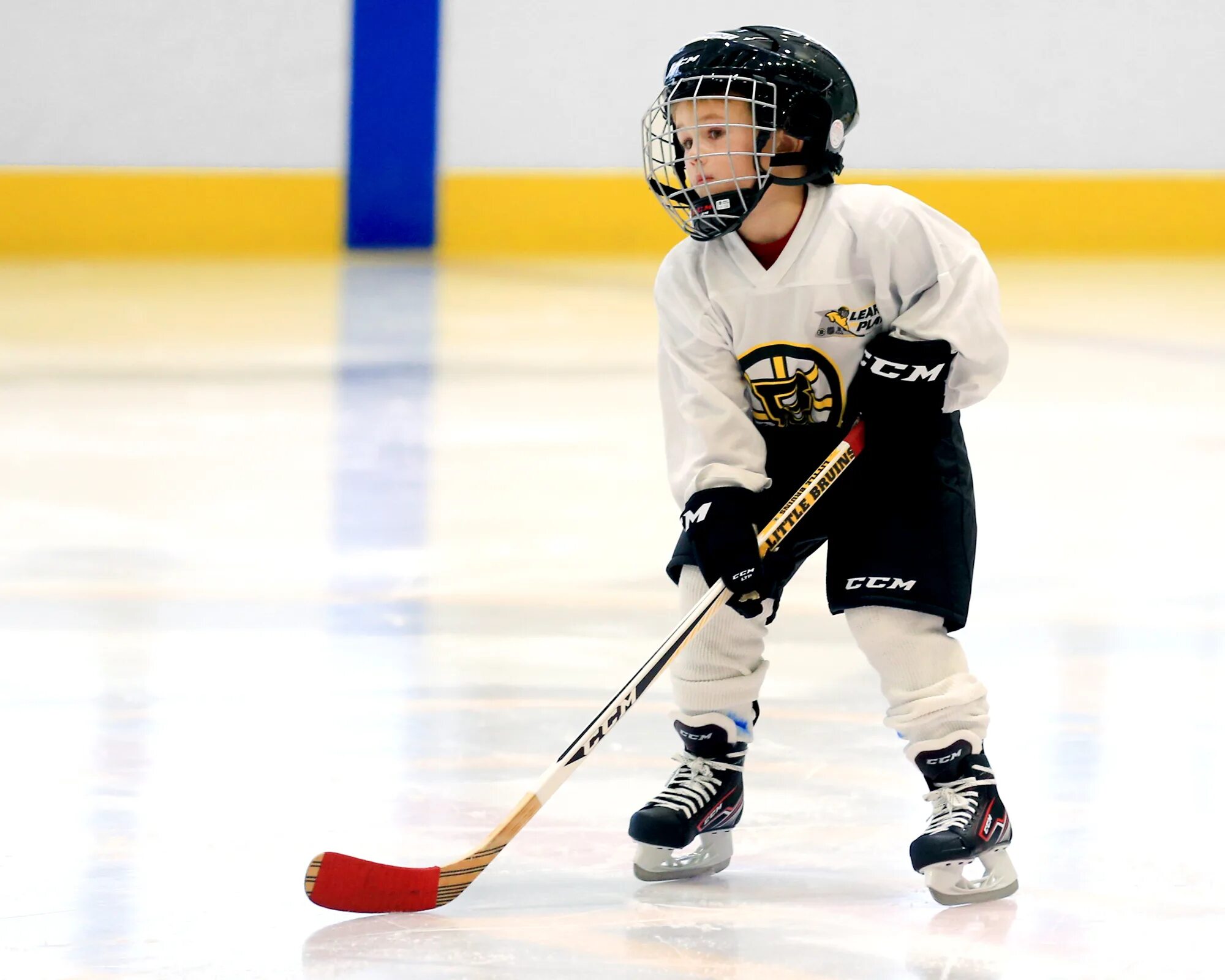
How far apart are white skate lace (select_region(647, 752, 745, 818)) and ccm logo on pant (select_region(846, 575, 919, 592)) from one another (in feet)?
0.81

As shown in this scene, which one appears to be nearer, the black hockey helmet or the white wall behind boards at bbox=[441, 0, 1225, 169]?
the black hockey helmet

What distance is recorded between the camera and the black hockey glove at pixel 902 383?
1716mm

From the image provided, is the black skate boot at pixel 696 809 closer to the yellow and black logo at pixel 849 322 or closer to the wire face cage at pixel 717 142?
the yellow and black logo at pixel 849 322

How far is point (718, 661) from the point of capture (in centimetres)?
183

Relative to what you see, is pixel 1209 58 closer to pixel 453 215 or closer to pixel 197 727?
pixel 453 215

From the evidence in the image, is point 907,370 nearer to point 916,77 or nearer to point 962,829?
point 962,829

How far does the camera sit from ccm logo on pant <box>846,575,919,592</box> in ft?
5.66

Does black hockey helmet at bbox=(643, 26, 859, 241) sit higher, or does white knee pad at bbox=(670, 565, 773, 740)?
black hockey helmet at bbox=(643, 26, 859, 241)

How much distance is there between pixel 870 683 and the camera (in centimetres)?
234

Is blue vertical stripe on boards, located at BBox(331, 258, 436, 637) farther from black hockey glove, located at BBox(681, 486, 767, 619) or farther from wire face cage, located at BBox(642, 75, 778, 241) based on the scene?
wire face cage, located at BBox(642, 75, 778, 241)

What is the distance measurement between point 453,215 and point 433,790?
571 cm

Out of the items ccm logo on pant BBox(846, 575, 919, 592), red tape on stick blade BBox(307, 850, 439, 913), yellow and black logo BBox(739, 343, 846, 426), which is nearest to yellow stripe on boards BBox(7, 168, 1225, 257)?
yellow and black logo BBox(739, 343, 846, 426)

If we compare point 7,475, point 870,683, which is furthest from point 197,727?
point 7,475

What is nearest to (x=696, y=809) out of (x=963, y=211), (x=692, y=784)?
(x=692, y=784)
